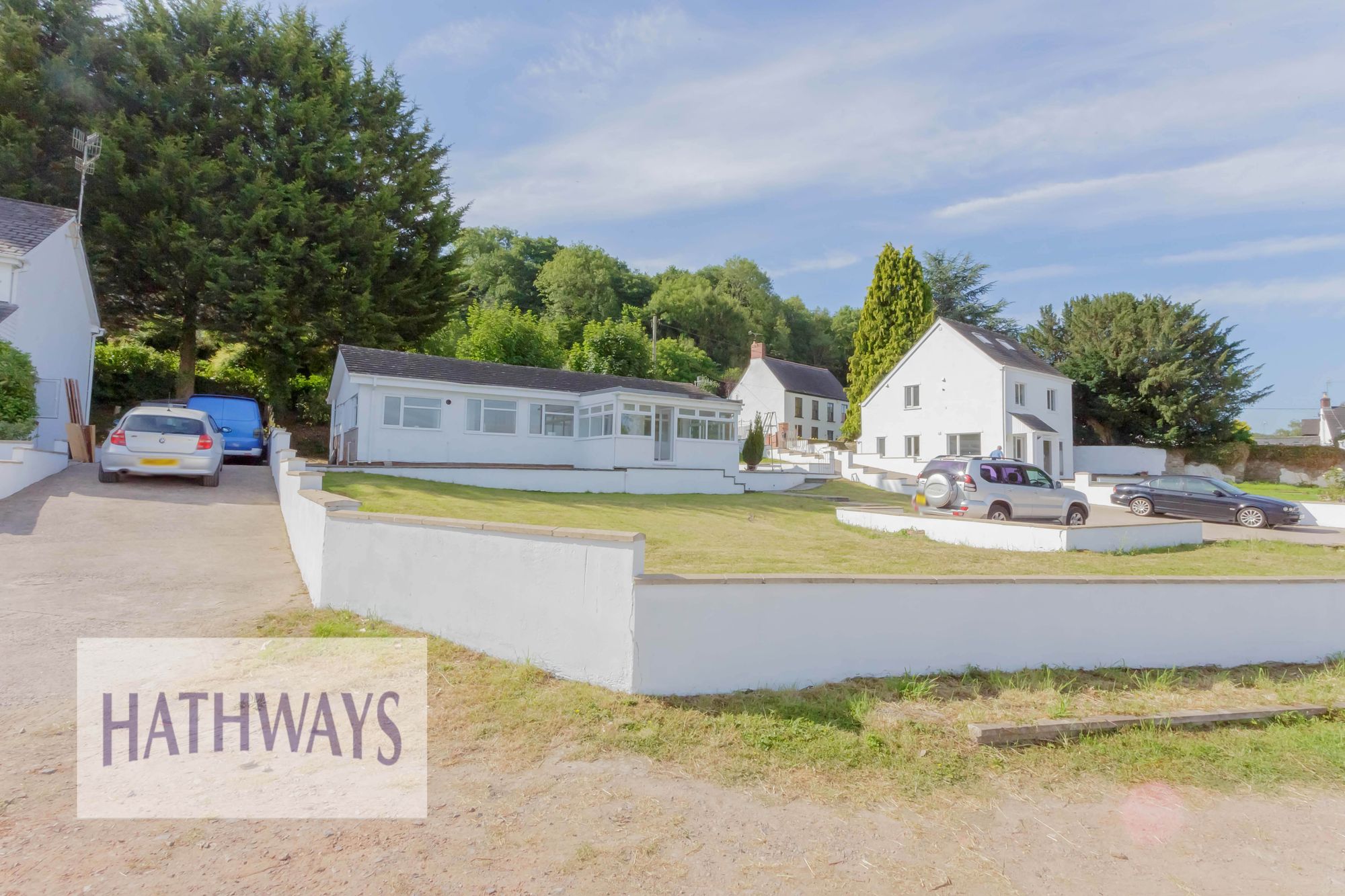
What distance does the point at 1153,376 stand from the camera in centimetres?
3875

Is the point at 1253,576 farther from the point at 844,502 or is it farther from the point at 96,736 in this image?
the point at 844,502

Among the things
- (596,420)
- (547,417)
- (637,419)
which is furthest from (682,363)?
(637,419)

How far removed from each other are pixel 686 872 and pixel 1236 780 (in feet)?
13.2

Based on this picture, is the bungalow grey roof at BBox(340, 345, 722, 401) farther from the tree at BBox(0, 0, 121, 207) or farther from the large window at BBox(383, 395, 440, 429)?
the tree at BBox(0, 0, 121, 207)

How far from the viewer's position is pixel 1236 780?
493cm

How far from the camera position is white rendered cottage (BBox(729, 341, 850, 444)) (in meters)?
52.2

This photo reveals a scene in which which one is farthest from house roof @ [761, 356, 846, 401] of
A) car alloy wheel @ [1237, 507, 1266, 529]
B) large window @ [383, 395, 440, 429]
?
car alloy wheel @ [1237, 507, 1266, 529]

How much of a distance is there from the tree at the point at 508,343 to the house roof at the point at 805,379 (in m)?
16.8

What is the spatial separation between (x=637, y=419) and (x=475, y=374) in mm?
5881

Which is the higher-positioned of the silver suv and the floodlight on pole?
the floodlight on pole

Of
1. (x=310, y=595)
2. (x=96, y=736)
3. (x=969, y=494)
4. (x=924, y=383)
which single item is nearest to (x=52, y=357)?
(x=310, y=595)

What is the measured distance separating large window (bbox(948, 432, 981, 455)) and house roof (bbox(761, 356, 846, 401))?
17.2m

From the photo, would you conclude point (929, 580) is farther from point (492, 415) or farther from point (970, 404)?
point (970, 404)

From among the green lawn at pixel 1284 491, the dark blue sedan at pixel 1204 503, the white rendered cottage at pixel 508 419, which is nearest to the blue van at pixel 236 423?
the white rendered cottage at pixel 508 419
